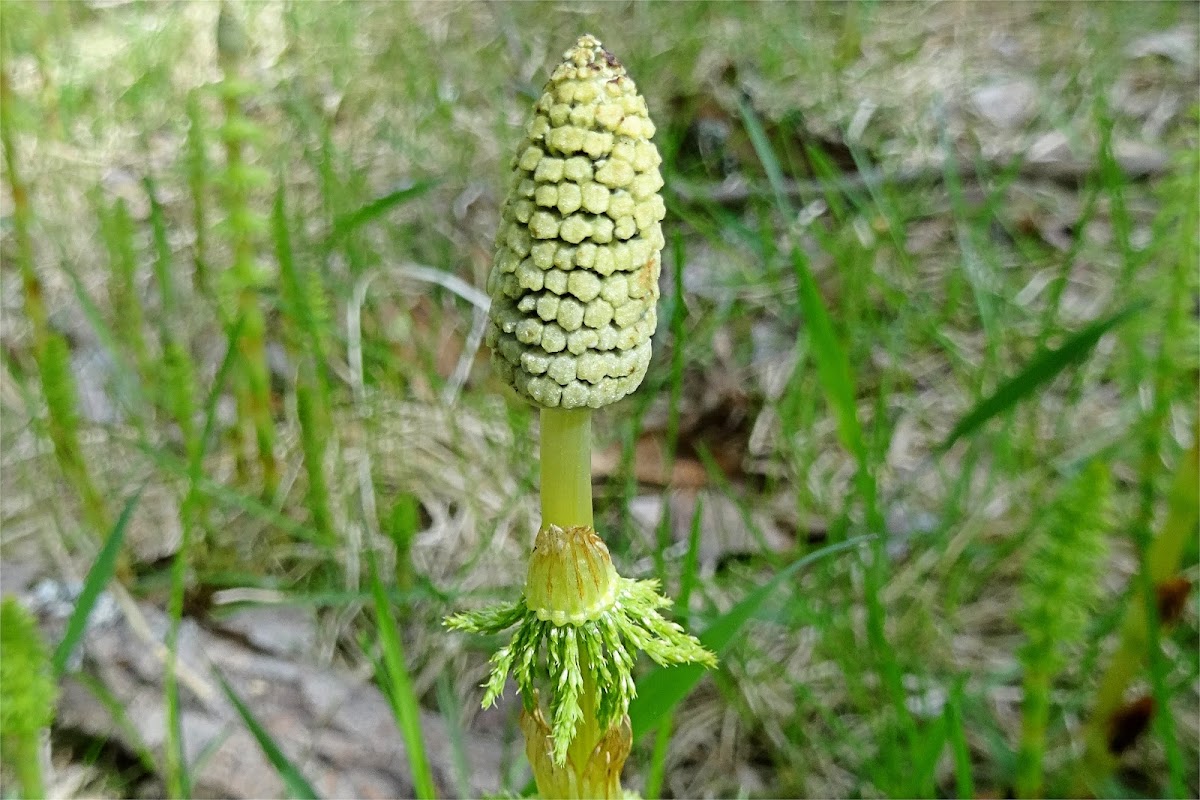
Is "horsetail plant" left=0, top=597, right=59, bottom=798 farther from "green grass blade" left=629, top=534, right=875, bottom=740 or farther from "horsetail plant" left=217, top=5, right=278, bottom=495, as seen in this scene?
"green grass blade" left=629, top=534, right=875, bottom=740

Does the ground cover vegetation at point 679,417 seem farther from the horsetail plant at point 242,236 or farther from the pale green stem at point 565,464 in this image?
the pale green stem at point 565,464

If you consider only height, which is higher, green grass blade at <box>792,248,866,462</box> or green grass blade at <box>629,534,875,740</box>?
green grass blade at <box>792,248,866,462</box>

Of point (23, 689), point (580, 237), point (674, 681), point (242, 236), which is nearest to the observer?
point (580, 237)

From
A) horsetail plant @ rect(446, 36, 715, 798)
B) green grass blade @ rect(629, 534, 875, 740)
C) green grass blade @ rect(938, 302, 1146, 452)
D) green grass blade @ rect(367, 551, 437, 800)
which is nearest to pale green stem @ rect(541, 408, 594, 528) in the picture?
horsetail plant @ rect(446, 36, 715, 798)

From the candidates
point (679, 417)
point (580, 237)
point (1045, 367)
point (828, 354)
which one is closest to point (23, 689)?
point (580, 237)

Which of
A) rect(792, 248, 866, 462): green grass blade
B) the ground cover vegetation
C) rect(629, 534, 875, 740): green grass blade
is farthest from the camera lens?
the ground cover vegetation

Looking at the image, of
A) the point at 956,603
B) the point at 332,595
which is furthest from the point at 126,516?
the point at 956,603

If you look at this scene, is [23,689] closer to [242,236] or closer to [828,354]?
[242,236]

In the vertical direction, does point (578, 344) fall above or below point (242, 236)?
above

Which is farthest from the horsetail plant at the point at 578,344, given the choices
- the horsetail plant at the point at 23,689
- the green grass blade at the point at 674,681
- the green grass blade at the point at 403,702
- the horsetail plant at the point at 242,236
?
the horsetail plant at the point at 242,236
